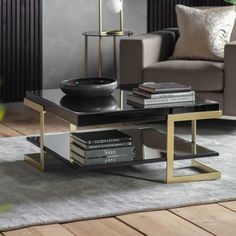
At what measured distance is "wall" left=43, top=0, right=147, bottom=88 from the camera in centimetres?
550

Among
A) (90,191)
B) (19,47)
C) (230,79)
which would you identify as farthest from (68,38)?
(90,191)

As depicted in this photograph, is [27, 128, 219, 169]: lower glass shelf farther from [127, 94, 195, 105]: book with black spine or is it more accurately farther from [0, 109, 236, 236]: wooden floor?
[0, 109, 236, 236]: wooden floor

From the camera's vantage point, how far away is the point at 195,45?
15.9 feet

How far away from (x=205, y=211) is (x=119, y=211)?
1.21ft

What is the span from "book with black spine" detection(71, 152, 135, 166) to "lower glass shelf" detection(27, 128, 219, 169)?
0.10ft

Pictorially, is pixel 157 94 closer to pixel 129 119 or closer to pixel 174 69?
pixel 129 119

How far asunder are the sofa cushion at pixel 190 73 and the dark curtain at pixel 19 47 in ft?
3.75

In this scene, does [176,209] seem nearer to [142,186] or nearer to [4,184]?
[142,186]

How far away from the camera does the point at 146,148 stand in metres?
3.44

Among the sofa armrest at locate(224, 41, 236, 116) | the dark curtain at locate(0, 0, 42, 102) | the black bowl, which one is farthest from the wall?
the black bowl

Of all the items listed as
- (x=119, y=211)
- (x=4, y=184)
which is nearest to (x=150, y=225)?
(x=119, y=211)

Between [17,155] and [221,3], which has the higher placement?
[221,3]

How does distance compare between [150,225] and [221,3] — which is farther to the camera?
[221,3]

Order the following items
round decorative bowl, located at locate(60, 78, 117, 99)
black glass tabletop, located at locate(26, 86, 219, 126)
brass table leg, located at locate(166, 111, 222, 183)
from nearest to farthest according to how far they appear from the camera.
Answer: black glass tabletop, located at locate(26, 86, 219, 126) < brass table leg, located at locate(166, 111, 222, 183) < round decorative bowl, located at locate(60, 78, 117, 99)
